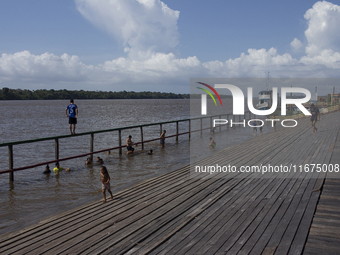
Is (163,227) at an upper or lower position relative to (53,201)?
upper

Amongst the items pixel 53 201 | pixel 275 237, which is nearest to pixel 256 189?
pixel 275 237

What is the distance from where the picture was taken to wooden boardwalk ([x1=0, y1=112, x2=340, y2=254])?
3664 millimetres

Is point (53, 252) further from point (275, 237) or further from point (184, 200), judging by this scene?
point (275, 237)

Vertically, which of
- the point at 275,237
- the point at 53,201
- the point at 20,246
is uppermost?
the point at 275,237

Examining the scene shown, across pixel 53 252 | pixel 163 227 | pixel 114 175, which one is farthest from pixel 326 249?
pixel 114 175

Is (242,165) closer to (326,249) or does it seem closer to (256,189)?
(256,189)

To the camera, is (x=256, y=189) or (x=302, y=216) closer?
(x=302, y=216)

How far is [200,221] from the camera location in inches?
174

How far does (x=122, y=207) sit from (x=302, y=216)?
308 cm

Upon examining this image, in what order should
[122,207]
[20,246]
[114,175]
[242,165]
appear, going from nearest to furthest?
[20,246] < [122,207] < [242,165] < [114,175]

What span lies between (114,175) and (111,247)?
653 centimetres

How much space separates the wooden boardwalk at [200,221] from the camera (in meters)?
3.66

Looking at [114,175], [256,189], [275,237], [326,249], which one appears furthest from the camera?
[114,175]

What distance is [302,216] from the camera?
433 cm
